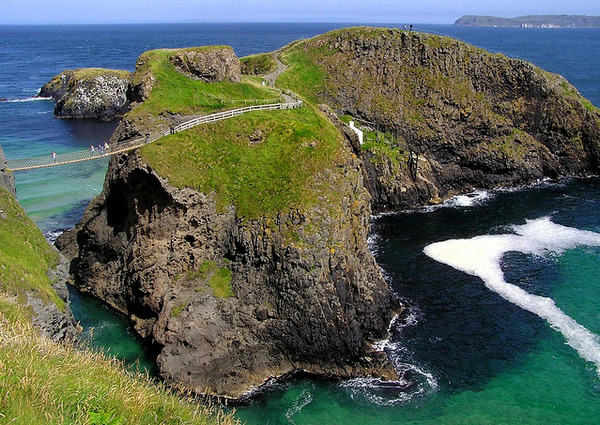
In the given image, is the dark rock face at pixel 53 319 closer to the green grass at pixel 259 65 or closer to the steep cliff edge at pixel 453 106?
the steep cliff edge at pixel 453 106

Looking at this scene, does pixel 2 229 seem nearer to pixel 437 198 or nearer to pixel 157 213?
pixel 157 213

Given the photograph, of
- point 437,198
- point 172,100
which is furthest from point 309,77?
point 172,100

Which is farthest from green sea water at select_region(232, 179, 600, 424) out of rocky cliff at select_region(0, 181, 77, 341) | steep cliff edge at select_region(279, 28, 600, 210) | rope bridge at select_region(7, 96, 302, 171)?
steep cliff edge at select_region(279, 28, 600, 210)

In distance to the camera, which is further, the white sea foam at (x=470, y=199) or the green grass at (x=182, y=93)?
the white sea foam at (x=470, y=199)

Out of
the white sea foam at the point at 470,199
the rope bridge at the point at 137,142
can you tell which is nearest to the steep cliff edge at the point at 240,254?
the rope bridge at the point at 137,142

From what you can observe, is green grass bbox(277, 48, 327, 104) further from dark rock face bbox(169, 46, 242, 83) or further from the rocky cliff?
the rocky cliff

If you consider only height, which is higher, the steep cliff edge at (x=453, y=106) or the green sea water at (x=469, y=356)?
A: the steep cliff edge at (x=453, y=106)

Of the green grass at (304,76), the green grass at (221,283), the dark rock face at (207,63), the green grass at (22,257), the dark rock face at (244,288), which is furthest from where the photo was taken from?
the green grass at (304,76)
